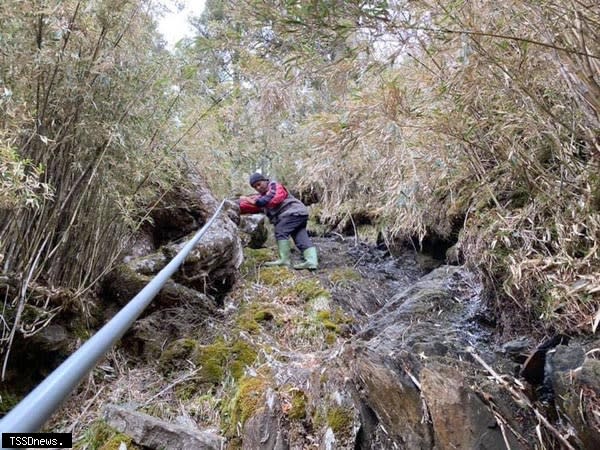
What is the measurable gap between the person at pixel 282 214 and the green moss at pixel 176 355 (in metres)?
2.01

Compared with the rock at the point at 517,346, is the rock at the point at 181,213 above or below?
above

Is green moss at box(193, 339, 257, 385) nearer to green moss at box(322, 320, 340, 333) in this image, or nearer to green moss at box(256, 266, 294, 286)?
green moss at box(322, 320, 340, 333)

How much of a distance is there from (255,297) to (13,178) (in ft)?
8.87

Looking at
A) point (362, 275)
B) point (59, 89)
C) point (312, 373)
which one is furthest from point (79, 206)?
point (362, 275)

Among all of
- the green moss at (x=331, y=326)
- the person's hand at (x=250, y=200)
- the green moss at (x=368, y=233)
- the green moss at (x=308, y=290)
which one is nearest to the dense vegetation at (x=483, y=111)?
the green moss at (x=331, y=326)

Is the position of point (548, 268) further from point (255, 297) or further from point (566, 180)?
point (255, 297)

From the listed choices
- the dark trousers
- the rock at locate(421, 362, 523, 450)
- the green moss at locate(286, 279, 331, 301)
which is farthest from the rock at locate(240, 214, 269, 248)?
the rock at locate(421, 362, 523, 450)

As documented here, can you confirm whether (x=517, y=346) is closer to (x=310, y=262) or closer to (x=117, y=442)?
(x=117, y=442)

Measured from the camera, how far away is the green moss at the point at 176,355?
297 centimetres

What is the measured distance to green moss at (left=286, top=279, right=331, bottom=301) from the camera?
405cm

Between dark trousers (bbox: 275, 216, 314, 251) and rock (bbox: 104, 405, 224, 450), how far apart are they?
3165 millimetres

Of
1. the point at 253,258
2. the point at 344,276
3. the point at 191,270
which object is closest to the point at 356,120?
the point at 191,270

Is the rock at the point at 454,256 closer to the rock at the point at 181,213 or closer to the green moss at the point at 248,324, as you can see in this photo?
the green moss at the point at 248,324

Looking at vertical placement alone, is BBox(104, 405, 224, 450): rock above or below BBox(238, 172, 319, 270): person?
below
